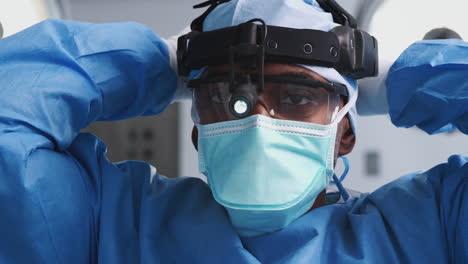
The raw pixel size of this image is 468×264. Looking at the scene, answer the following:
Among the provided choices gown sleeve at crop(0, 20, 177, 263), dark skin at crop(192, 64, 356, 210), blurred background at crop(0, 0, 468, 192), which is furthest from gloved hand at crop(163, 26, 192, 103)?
blurred background at crop(0, 0, 468, 192)

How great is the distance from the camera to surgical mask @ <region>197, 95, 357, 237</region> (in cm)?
116

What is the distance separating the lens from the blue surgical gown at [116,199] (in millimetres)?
1155

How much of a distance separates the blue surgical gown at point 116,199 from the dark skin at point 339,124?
12 centimetres

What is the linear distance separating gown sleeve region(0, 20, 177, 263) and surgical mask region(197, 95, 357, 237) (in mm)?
249

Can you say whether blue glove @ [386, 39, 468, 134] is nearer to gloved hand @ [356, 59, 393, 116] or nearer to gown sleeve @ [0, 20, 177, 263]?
gloved hand @ [356, 59, 393, 116]

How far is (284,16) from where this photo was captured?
1301mm

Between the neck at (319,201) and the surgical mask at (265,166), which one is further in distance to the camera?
the neck at (319,201)

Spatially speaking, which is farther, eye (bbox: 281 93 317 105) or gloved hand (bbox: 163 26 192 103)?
gloved hand (bbox: 163 26 192 103)

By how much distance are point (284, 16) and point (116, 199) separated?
22.7 inches

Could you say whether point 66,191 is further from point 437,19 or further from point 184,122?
point 184,122

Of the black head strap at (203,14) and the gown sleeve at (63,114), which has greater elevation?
the black head strap at (203,14)

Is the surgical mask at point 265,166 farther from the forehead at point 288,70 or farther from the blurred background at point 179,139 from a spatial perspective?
the blurred background at point 179,139

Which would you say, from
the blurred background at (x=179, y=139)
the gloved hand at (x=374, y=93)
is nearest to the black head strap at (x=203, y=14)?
the gloved hand at (x=374, y=93)

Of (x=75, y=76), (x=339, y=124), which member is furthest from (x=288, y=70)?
(x=75, y=76)
